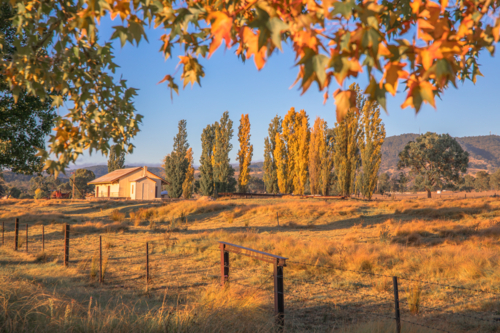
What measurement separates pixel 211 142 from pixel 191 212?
29206 millimetres

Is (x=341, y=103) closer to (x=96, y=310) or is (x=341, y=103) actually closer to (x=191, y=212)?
(x=96, y=310)

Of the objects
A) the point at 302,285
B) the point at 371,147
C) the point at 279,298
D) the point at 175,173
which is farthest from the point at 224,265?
the point at 175,173

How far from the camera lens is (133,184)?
158 feet

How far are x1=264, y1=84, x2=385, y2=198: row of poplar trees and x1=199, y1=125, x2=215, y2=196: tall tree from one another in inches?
364

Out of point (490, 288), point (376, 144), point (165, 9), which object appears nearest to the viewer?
point (165, 9)

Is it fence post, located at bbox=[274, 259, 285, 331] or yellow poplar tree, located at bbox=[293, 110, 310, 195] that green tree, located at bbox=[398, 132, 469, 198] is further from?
fence post, located at bbox=[274, 259, 285, 331]

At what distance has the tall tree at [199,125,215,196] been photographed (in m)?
51.5

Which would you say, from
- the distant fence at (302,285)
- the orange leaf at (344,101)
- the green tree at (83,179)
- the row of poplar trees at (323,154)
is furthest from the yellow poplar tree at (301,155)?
the green tree at (83,179)

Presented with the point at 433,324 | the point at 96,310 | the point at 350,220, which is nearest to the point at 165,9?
the point at 96,310

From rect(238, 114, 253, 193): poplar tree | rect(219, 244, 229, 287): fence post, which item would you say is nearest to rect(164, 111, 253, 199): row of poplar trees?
rect(238, 114, 253, 193): poplar tree

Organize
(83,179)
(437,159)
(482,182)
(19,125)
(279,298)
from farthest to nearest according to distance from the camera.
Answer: (482,182), (83,179), (437,159), (19,125), (279,298)

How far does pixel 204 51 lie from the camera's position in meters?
2.85

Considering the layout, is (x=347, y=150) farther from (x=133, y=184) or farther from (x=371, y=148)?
(x=133, y=184)

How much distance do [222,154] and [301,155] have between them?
12.8 metres
